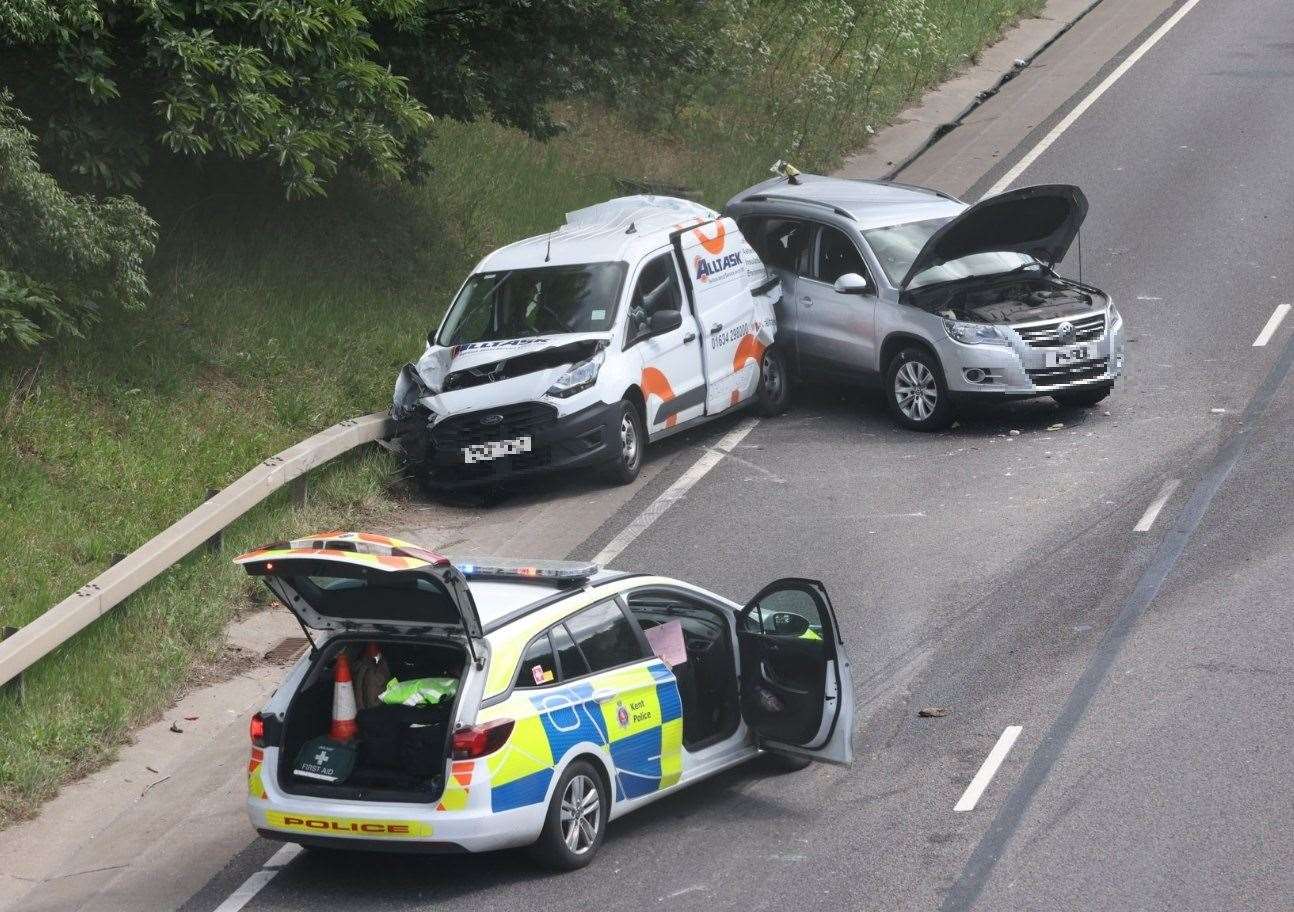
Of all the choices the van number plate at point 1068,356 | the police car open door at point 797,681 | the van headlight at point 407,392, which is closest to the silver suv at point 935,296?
the van number plate at point 1068,356

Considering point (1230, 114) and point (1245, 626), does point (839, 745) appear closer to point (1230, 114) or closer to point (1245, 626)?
point (1245, 626)

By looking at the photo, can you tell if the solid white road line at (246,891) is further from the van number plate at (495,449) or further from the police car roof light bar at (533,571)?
the van number plate at (495,449)

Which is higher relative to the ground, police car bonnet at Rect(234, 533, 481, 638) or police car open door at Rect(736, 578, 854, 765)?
police car bonnet at Rect(234, 533, 481, 638)

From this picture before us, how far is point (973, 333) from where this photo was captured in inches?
656

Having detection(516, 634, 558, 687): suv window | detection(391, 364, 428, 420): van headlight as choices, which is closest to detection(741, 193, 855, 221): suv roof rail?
detection(391, 364, 428, 420): van headlight

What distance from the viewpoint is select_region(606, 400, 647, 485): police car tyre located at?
15.5 meters

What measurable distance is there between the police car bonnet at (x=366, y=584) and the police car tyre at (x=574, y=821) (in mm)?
888

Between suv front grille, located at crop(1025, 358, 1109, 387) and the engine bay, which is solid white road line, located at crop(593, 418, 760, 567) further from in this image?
suv front grille, located at crop(1025, 358, 1109, 387)

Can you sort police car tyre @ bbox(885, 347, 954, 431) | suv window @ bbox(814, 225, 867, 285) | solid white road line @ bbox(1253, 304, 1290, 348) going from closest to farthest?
police car tyre @ bbox(885, 347, 954, 431)
suv window @ bbox(814, 225, 867, 285)
solid white road line @ bbox(1253, 304, 1290, 348)

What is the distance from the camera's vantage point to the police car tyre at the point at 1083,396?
16672mm

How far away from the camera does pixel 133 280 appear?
14180 millimetres

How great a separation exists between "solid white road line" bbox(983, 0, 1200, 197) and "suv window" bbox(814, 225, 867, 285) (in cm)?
540

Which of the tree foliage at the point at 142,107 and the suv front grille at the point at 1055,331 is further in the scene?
the suv front grille at the point at 1055,331

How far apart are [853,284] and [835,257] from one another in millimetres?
624
